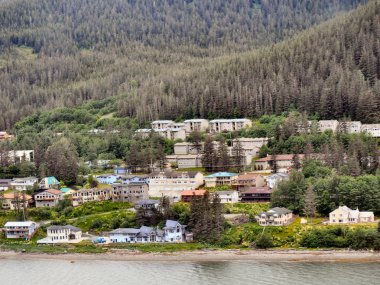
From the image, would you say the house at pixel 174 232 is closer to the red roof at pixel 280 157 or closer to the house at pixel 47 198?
the house at pixel 47 198

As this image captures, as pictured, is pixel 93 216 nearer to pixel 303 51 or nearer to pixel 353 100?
pixel 353 100

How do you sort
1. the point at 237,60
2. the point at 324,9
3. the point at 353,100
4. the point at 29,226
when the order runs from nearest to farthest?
the point at 29,226, the point at 353,100, the point at 237,60, the point at 324,9

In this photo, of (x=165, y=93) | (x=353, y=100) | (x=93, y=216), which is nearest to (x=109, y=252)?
(x=93, y=216)

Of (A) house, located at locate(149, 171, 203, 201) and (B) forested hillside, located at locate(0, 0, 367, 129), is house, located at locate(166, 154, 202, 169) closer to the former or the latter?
(A) house, located at locate(149, 171, 203, 201)

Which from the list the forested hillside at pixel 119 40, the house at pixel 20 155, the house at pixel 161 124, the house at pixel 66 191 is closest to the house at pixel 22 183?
the house at pixel 66 191

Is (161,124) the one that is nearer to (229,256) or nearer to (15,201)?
(15,201)

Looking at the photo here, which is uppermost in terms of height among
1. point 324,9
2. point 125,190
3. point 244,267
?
point 324,9

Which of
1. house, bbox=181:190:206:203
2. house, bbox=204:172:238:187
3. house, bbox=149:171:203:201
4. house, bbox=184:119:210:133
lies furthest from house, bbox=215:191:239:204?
house, bbox=184:119:210:133
